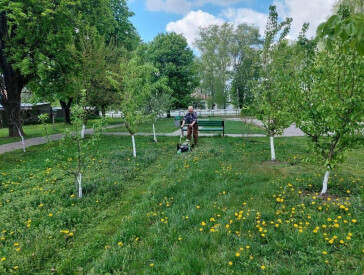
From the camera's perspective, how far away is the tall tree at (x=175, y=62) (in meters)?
27.5

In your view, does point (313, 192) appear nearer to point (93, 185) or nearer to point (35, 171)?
point (93, 185)

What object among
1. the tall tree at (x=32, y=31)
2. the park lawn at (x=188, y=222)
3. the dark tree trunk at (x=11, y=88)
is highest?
the tall tree at (x=32, y=31)

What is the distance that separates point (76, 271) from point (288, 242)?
2838 millimetres

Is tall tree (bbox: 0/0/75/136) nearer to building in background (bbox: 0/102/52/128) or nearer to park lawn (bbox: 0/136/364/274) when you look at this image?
park lawn (bbox: 0/136/364/274)

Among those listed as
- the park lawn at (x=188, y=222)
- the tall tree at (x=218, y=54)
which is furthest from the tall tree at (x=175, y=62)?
the park lawn at (x=188, y=222)

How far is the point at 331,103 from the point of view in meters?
4.16

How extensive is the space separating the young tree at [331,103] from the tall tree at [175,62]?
23.1 m

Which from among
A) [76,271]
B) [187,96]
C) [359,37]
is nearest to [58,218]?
[76,271]

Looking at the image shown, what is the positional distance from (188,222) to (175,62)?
26.9 meters

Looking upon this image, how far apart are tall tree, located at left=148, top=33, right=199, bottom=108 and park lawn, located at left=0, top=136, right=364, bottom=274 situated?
22426mm

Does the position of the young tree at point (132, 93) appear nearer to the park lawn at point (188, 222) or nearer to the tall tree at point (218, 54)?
the park lawn at point (188, 222)

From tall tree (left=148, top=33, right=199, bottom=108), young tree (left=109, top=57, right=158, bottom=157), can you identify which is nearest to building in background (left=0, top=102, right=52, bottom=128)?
tall tree (left=148, top=33, right=199, bottom=108)

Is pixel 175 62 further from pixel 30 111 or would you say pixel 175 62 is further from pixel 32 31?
pixel 30 111

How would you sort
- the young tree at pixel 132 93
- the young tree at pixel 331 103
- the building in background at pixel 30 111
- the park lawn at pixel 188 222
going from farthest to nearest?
1. the building in background at pixel 30 111
2. the young tree at pixel 132 93
3. the young tree at pixel 331 103
4. the park lawn at pixel 188 222
